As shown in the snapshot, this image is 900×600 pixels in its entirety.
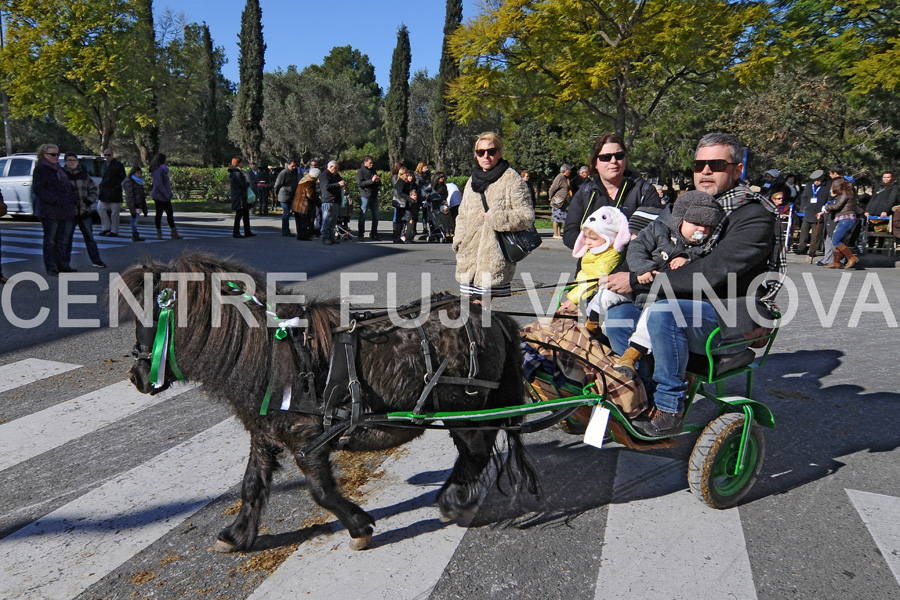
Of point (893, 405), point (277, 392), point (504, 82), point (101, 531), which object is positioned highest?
point (504, 82)

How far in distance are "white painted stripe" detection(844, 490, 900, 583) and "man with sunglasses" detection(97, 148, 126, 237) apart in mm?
15045

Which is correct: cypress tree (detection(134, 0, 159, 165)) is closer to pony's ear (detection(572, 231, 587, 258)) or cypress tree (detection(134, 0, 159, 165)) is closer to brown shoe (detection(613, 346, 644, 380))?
pony's ear (detection(572, 231, 587, 258))

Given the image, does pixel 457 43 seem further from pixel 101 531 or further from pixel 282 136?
pixel 282 136

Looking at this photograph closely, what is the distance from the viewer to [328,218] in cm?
1459

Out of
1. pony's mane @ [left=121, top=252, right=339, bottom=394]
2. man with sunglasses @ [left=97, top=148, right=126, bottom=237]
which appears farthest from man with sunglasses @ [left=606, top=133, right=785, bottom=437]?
man with sunglasses @ [left=97, top=148, right=126, bottom=237]

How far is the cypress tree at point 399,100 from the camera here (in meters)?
33.0

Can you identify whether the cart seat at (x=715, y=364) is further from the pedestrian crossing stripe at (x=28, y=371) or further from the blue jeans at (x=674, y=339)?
the pedestrian crossing stripe at (x=28, y=371)

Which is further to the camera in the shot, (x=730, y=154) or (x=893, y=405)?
(x=893, y=405)

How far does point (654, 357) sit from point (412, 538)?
1677 mm

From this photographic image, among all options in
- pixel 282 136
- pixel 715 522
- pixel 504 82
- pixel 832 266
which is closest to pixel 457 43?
pixel 504 82

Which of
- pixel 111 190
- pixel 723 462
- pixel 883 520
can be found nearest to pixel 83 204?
pixel 111 190

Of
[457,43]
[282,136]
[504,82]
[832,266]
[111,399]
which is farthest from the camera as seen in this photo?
[282,136]

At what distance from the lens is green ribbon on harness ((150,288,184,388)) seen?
274 centimetres

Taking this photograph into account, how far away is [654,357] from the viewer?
3.56m
